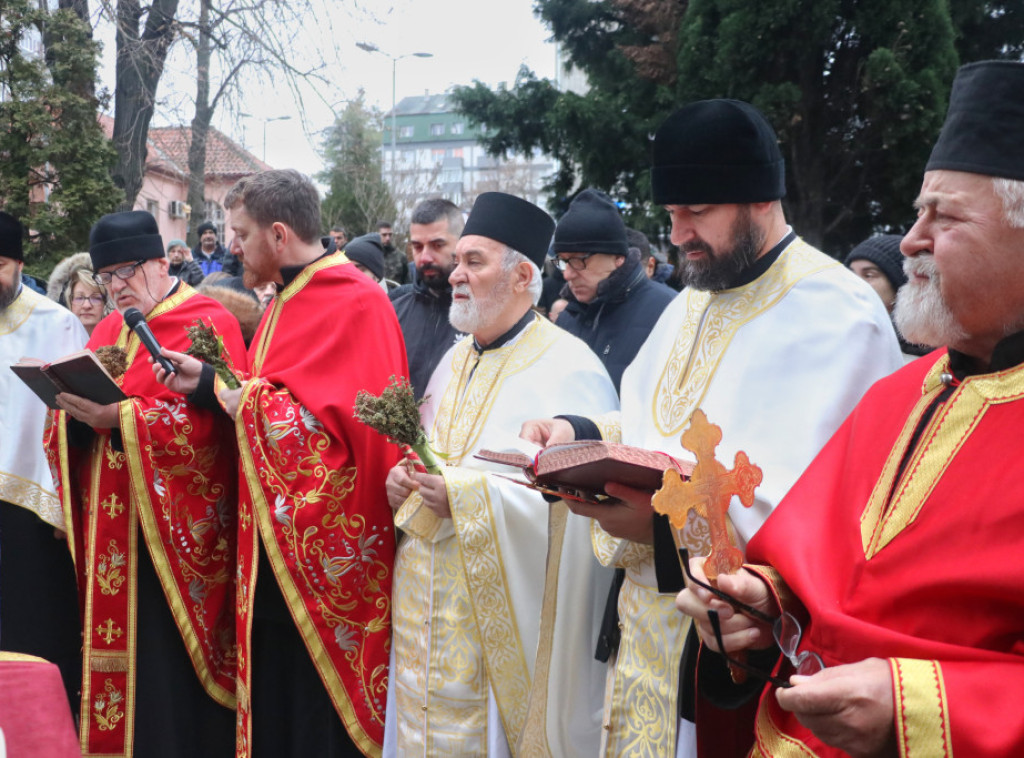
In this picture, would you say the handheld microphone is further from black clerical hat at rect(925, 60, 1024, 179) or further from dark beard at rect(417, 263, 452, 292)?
black clerical hat at rect(925, 60, 1024, 179)

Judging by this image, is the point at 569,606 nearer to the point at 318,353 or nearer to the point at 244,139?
the point at 318,353

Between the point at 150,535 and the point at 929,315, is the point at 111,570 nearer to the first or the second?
the point at 150,535

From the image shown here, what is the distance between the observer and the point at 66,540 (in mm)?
5285

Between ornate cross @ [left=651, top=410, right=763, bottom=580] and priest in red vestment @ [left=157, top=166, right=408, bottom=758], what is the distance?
234 cm

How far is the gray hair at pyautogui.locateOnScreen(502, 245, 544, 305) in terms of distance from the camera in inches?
165

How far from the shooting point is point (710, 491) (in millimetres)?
2072

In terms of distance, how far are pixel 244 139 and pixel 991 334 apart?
11.4 m

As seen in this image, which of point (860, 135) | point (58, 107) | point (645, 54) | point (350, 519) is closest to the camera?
point (350, 519)

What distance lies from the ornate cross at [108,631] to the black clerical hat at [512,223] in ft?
7.80

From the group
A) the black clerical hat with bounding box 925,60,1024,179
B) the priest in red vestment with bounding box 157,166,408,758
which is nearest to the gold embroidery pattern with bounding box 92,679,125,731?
the priest in red vestment with bounding box 157,166,408,758

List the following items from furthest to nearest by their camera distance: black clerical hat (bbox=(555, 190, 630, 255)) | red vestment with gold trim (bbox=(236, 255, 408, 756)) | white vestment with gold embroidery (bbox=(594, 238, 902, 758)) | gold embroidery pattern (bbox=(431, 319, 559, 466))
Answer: black clerical hat (bbox=(555, 190, 630, 255)), red vestment with gold trim (bbox=(236, 255, 408, 756)), gold embroidery pattern (bbox=(431, 319, 559, 466)), white vestment with gold embroidery (bbox=(594, 238, 902, 758))

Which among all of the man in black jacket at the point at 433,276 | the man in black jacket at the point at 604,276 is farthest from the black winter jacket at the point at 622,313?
the man in black jacket at the point at 433,276

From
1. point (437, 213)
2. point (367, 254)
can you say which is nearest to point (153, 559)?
point (437, 213)

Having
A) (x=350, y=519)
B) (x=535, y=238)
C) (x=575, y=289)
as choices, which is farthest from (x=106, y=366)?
(x=575, y=289)
